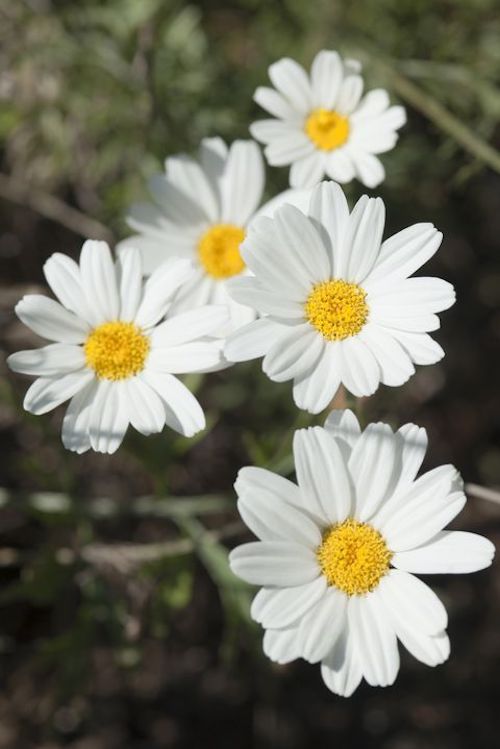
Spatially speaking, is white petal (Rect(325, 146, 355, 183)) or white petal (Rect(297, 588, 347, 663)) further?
white petal (Rect(325, 146, 355, 183))

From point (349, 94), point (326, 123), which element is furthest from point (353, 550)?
point (349, 94)

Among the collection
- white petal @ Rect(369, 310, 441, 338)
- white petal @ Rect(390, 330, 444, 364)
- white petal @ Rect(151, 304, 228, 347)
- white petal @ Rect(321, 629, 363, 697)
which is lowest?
white petal @ Rect(321, 629, 363, 697)

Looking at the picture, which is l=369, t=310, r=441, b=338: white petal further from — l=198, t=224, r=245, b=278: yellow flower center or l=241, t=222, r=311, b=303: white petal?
l=198, t=224, r=245, b=278: yellow flower center

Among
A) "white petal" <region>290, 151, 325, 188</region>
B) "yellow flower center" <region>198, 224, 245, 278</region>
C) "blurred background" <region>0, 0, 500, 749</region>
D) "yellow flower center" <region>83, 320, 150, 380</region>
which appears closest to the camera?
"yellow flower center" <region>83, 320, 150, 380</region>

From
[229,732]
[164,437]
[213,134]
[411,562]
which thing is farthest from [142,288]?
[229,732]

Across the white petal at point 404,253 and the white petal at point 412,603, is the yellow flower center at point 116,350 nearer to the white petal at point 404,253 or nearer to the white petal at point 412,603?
the white petal at point 404,253

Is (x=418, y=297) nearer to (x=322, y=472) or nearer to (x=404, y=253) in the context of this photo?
(x=404, y=253)

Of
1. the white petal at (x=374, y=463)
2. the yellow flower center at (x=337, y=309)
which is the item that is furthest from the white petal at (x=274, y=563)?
the yellow flower center at (x=337, y=309)

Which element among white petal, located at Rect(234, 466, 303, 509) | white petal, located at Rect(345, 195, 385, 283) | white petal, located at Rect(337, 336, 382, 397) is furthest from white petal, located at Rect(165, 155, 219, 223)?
white petal, located at Rect(234, 466, 303, 509)

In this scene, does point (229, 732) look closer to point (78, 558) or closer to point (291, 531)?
point (78, 558)
